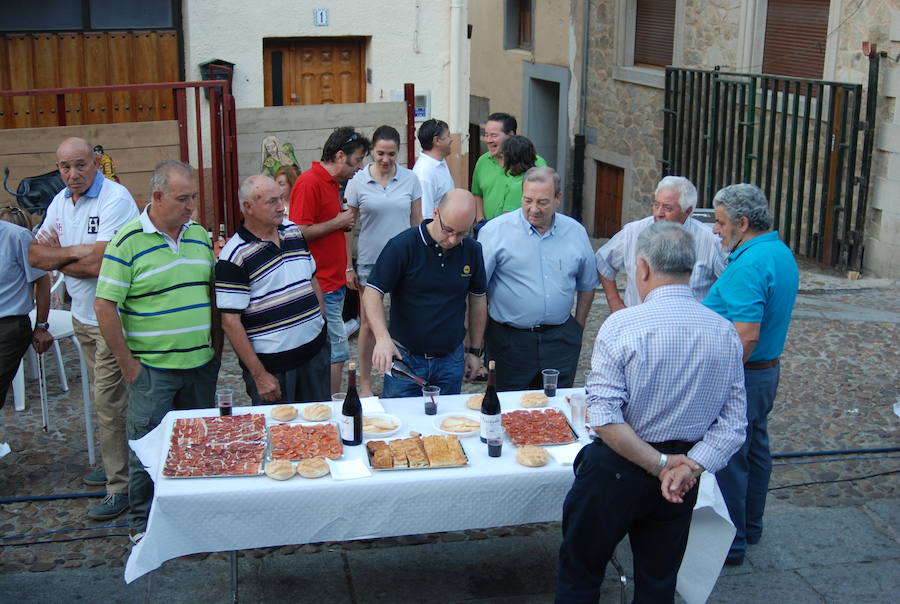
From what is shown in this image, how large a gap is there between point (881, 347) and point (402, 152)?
4566 mm

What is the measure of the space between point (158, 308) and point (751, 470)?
2.91 m

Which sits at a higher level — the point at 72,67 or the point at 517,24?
the point at 517,24

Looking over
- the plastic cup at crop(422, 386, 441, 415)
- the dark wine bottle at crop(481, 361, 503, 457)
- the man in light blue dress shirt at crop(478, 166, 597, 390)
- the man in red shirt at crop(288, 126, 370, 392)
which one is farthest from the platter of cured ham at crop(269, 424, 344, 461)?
the man in red shirt at crop(288, 126, 370, 392)

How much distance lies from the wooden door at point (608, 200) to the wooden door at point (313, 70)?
6.70 meters

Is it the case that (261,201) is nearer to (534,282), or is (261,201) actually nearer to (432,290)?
(432,290)

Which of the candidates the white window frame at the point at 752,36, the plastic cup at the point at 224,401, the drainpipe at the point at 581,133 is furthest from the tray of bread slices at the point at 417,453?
the drainpipe at the point at 581,133

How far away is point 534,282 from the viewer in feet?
17.5

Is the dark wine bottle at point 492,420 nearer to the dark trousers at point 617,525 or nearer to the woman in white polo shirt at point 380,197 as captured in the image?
the dark trousers at point 617,525

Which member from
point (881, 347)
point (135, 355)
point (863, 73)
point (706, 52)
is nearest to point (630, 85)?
point (706, 52)

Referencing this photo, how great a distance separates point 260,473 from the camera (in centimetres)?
392

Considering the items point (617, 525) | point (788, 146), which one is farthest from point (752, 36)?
point (617, 525)

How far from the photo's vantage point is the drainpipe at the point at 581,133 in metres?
17.5

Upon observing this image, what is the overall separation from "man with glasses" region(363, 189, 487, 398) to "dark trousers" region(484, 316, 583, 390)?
0.23 meters

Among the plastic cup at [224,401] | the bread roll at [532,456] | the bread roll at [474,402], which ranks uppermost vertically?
the plastic cup at [224,401]
